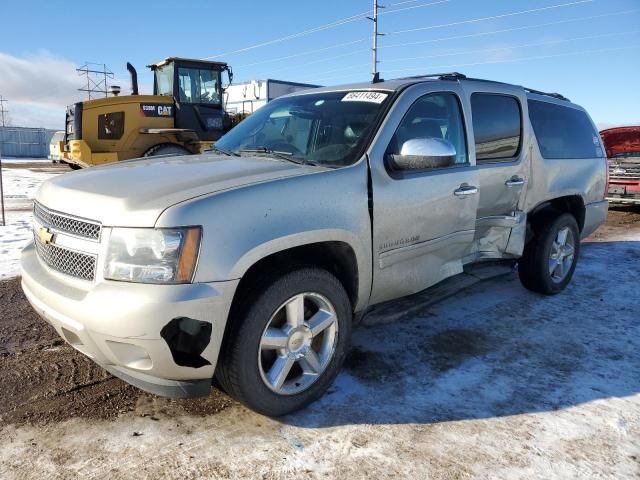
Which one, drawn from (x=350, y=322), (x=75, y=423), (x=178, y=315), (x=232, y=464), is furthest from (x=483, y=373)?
(x=75, y=423)

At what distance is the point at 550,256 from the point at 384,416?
2.88m

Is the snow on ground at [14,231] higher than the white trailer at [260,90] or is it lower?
lower

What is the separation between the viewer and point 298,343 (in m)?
2.65

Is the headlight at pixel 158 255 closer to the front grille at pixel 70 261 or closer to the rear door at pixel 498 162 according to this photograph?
the front grille at pixel 70 261

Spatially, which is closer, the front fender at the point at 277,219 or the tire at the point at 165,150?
the front fender at the point at 277,219

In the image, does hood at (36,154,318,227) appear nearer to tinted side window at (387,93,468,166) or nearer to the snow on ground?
tinted side window at (387,93,468,166)

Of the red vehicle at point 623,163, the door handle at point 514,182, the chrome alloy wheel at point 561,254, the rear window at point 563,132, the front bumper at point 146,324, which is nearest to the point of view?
the front bumper at point 146,324

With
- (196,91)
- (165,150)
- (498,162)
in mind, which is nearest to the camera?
(498,162)

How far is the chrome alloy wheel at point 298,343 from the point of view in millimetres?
2553

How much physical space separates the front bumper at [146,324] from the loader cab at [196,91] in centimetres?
1013

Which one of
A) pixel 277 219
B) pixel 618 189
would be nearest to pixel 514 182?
pixel 277 219

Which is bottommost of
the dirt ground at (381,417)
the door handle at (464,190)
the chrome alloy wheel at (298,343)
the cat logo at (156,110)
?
the dirt ground at (381,417)

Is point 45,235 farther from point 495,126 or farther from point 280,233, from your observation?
point 495,126

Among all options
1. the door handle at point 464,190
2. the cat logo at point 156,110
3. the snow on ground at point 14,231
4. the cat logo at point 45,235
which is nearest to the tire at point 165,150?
the cat logo at point 156,110
